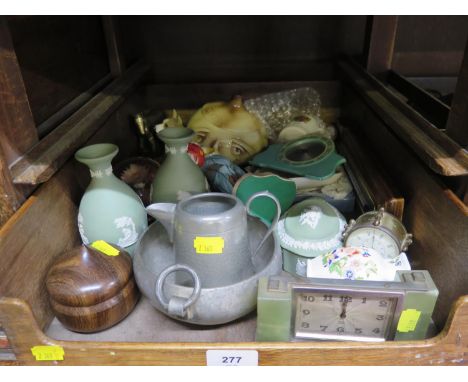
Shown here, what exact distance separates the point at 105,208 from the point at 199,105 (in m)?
0.86

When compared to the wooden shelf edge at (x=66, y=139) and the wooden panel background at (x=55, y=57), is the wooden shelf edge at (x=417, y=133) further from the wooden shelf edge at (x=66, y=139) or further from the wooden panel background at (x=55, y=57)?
the wooden panel background at (x=55, y=57)

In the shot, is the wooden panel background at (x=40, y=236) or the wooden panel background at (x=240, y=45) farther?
the wooden panel background at (x=240, y=45)

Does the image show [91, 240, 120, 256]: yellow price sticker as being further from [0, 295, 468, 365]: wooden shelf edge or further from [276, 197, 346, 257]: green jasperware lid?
[276, 197, 346, 257]: green jasperware lid

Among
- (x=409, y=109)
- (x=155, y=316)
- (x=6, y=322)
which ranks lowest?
(x=155, y=316)

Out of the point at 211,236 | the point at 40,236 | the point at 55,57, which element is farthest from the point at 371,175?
the point at 55,57

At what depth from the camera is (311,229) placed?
0.86 metres

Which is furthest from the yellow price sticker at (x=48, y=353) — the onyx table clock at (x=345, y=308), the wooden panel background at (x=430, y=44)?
the wooden panel background at (x=430, y=44)

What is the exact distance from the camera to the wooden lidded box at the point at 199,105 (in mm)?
656

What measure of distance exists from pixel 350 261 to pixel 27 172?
590 mm

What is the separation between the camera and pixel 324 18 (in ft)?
5.38

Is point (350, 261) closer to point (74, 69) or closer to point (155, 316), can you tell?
point (155, 316)

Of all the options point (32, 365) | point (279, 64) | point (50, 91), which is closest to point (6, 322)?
point (32, 365)

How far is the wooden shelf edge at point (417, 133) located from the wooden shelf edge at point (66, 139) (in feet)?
2.31

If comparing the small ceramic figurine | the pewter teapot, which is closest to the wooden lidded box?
the pewter teapot
